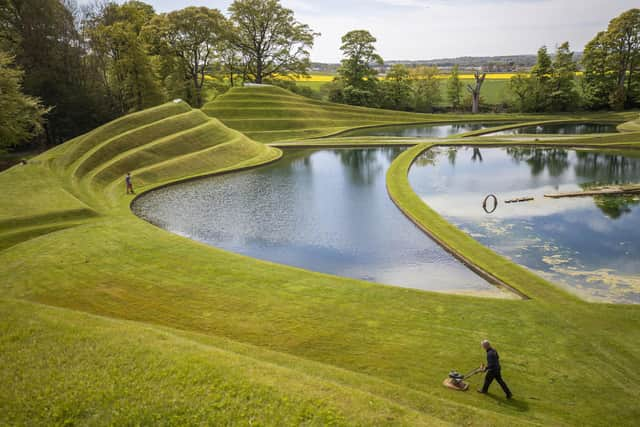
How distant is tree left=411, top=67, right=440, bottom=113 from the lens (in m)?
101

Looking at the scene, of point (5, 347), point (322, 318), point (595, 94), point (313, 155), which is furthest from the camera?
point (595, 94)

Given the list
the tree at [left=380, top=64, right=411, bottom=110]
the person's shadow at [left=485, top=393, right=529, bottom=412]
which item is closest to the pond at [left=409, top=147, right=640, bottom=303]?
the person's shadow at [left=485, top=393, right=529, bottom=412]

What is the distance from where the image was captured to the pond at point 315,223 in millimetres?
21141

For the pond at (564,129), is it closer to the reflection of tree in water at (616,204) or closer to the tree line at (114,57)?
the reflection of tree in water at (616,204)

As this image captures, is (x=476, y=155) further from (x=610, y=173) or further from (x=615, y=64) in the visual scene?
(x=615, y=64)

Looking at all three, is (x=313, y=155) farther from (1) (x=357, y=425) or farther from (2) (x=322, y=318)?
(1) (x=357, y=425)

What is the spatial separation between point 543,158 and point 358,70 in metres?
54.0

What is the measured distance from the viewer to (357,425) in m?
9.26

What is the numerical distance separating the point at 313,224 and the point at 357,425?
62.3ft

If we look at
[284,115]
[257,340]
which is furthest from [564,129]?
[257,340]

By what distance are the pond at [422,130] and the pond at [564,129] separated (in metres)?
7.24

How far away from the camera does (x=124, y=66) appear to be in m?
60.0

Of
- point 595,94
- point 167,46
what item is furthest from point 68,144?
point 595,94

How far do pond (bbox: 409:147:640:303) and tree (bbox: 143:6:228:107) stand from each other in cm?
4895
